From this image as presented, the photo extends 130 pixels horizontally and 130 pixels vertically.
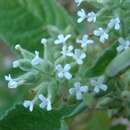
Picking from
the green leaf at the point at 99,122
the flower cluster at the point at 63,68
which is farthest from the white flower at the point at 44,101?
the green leaf at the point at 99,122

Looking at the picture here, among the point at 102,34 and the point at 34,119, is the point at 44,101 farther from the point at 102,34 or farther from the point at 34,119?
the point at 102,34

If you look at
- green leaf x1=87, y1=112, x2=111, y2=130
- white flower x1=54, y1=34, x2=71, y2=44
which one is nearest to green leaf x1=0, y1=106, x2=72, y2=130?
white flower x1=54, y1=34, x2=71, y2=44

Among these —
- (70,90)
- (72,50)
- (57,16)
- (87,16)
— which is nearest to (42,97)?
(70,90)

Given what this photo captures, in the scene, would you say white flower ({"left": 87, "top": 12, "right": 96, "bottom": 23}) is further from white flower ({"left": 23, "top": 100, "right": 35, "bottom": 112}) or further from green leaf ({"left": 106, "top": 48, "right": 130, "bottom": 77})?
white flower ({"left": 23, "top": 100, "right": 35, "bottom": 112})

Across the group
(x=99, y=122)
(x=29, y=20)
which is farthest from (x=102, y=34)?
(x=99, y=122)

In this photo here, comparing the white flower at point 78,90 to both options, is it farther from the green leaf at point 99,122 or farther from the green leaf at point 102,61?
the green leaf at point 99,122

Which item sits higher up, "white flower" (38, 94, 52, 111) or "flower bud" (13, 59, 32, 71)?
"flower bud" (13, 59, 32, 71)
